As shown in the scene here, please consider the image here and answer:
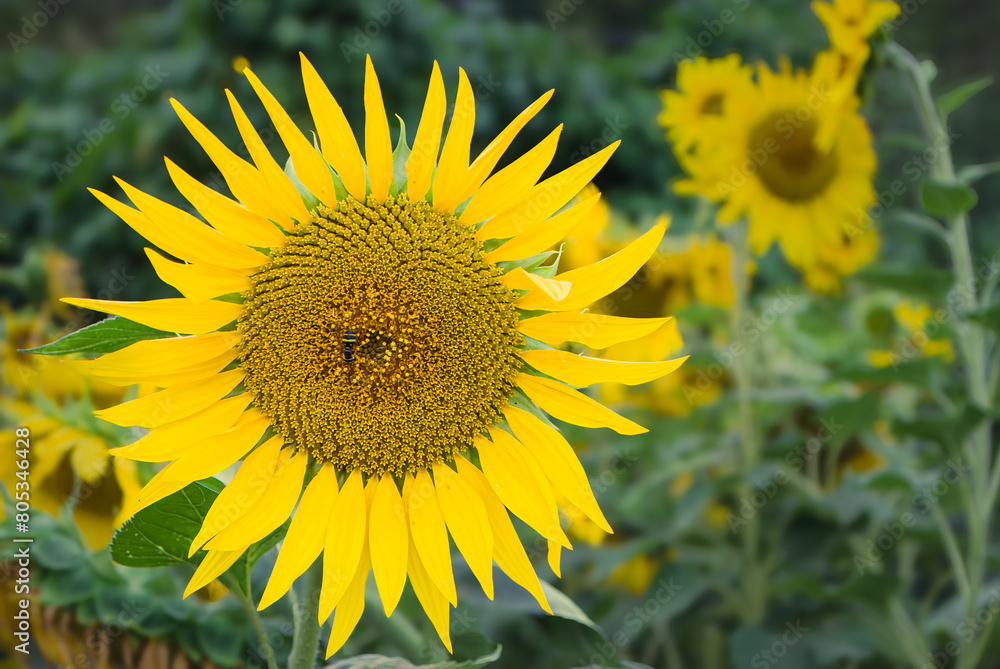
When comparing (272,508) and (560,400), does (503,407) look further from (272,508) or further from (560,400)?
(272,508)

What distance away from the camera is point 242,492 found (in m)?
0.60

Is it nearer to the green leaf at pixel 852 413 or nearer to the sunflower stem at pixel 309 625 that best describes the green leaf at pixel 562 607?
the sunflower stem at pixel 309 625

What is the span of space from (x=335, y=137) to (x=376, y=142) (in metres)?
0.03

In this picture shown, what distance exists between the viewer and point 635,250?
0.61 meters

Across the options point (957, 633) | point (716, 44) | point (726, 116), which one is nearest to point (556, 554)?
point (957, 633)

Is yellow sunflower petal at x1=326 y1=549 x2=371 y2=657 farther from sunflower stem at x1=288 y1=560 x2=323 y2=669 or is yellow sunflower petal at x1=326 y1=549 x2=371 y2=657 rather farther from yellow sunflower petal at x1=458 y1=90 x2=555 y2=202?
yellow sunflower petal at x1=458 y1=90 x2=555 y2=202

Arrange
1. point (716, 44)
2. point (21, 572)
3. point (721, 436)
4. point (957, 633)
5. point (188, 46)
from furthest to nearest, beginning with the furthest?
point (716, 44) → point (188, 46) → point (721, 436) → point (957, 633) → point (21, 572)

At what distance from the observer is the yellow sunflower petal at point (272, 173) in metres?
0.56

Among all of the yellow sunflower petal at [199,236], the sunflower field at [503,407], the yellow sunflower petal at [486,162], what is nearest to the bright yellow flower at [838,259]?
the sunflower field at [503,407]

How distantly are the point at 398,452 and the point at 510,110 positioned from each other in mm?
2847

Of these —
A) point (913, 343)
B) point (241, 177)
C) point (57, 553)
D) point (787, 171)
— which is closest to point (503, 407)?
point (241, 177)

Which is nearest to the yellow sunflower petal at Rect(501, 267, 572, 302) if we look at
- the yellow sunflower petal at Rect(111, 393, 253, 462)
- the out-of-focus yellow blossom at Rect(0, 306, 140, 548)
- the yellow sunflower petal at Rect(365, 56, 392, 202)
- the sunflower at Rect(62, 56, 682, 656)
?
the sunflower at Rect(62, 56, 682, 656)

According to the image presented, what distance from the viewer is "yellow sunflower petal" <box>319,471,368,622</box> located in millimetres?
592

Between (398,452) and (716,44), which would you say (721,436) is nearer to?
(398,452)
